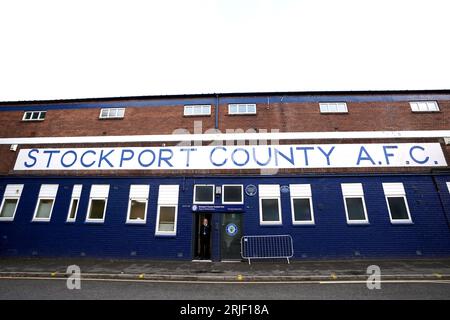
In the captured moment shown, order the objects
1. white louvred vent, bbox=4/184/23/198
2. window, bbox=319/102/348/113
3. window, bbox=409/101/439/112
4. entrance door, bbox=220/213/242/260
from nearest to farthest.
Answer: entrance door, bbox=220/213/242/260 < white louvred vent, bbox=4/184/23/198 < window, bbox=409/101/439/112 < window, bbox=319/102/348/113

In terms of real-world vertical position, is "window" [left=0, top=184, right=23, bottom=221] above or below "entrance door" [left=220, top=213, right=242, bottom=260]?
above

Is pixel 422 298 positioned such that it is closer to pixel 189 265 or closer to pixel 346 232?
pixel 346 232

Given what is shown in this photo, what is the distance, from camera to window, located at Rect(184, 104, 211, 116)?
1476cm

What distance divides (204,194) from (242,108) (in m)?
6.17

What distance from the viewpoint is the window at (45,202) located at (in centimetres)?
1296

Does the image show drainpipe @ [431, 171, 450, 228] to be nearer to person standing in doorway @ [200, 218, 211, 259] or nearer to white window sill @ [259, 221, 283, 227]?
white window sill @ [259, 221, 283, 227]

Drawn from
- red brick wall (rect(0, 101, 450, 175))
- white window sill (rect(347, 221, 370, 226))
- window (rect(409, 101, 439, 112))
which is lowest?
white window sill (rect(347, 221, 370, 226))

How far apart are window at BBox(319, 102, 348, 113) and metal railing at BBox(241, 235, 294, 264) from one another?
8.35 metres

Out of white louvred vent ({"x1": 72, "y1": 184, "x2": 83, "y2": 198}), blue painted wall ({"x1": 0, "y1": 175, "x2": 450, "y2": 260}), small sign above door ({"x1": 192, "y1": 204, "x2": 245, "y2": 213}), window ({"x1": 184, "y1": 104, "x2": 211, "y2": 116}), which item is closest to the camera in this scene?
blue painted wall ({"x1": 0, "y1": 175, "x2": 450, "y2": 260})

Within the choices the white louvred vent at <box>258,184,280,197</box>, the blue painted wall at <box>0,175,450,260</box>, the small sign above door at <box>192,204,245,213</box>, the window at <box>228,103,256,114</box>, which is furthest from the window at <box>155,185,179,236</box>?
the window at <box>228,103,256,114</box>

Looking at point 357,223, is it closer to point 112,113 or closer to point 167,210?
point 167,210

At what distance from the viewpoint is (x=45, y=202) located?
1325 cm

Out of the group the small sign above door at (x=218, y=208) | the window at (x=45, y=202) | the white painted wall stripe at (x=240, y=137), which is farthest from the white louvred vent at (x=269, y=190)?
the window at (x=45, y=202)

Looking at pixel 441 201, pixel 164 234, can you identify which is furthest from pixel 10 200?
pixel 441 201
